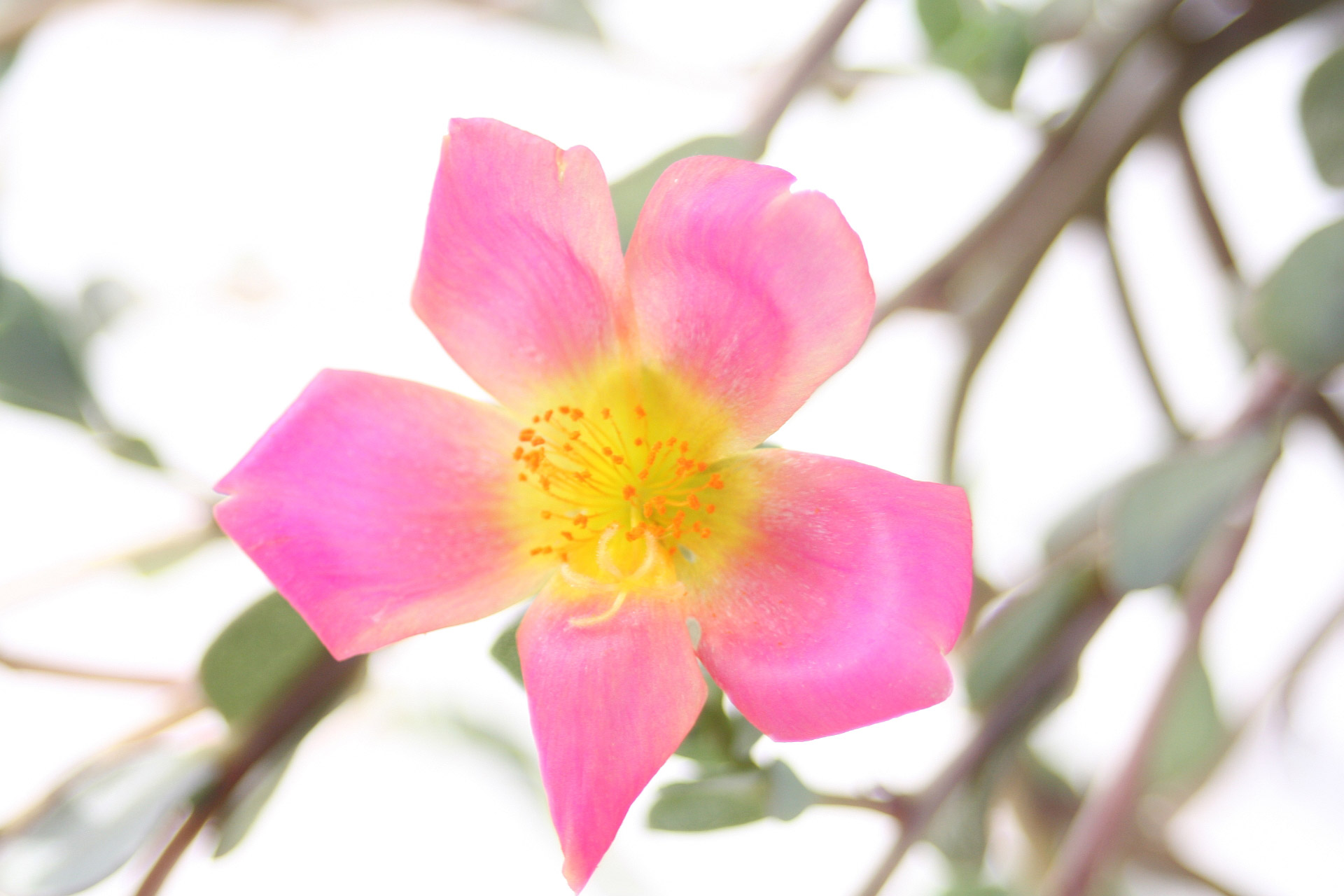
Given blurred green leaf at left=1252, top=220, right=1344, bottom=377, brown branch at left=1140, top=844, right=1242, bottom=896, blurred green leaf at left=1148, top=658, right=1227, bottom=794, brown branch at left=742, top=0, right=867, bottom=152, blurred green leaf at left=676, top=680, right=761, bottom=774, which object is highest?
brown branch at left=742, top=0, right=867, bottom=152

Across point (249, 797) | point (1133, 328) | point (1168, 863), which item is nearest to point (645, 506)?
point (249, 797)

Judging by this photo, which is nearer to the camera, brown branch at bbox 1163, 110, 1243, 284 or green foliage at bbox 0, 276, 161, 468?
green foliage at bbox 0, 276, 161, 468

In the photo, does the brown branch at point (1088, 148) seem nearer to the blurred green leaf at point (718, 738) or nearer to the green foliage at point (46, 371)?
the blurred green leaf at point (718, 738)

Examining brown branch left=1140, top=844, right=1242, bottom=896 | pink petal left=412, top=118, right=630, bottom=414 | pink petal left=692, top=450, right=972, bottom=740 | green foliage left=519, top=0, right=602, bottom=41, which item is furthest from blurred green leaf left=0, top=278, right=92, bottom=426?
brown branch left=1140, top=844, right=1242, bottom=896

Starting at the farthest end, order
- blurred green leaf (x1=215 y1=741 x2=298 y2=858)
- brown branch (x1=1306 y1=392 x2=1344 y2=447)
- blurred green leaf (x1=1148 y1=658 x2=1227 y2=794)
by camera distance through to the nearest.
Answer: blurred green leaf (x1=1148 y1=658 x2=1227 y2=794) < brown branch (x1=1306 y1=392 x2=1344 y2=447) < blurred green leaf (x1=215 y1=741 x2=298 y2=858)

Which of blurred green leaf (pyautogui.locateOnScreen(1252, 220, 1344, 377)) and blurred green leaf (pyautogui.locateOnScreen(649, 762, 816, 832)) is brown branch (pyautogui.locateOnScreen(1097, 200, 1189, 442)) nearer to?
blurred green leaf (pyautogui.locateOnScreen(1252, 220, 1344, 377))

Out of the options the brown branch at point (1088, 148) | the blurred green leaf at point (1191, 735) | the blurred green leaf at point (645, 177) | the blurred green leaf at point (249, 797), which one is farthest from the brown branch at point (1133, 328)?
the blurred green leaf at point (249, 797)
